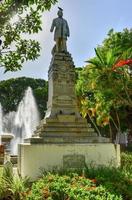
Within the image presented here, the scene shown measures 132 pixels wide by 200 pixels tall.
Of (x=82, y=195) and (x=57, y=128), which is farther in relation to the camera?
(x=57, y=128)

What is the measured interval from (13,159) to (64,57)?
262 inches

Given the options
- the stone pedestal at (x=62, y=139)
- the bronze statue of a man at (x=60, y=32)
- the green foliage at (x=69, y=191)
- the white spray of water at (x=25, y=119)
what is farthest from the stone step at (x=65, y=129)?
the white spray of water at (x=25, y=119)

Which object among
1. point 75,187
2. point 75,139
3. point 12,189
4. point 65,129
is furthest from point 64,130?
point 75,187

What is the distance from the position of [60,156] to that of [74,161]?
60 centimetres

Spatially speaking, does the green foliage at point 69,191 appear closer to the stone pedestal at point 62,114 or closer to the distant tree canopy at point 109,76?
the stone pedestal at point 62,114

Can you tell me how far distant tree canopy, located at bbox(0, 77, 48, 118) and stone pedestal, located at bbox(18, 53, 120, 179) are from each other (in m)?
33.2

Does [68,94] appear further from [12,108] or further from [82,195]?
[12,108]

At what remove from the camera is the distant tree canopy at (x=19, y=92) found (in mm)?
50469

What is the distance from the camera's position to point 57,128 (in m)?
15.3

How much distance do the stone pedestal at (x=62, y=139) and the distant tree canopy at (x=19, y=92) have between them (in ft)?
109

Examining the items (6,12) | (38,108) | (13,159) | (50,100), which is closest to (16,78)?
(38,108)

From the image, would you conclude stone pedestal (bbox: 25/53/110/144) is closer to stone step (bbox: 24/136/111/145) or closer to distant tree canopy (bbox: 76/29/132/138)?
stone step (bbox: 24/136/111/145)

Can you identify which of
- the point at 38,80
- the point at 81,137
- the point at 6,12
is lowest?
the point at 81,137

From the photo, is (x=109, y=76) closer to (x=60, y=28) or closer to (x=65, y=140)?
(x=60, y=28)
